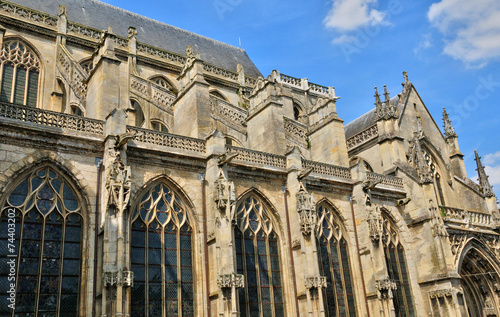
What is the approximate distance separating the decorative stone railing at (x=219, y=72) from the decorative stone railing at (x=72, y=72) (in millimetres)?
7316

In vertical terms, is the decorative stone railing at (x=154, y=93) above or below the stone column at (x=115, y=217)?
above

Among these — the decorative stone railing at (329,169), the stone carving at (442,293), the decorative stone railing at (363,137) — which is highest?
the decorative stone railing at (363,137)

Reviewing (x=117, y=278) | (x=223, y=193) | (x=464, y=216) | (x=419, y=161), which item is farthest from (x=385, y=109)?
(x=117, y=278)

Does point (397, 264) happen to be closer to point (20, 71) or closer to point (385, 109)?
point (385, 109)

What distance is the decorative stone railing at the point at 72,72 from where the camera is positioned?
1638cm

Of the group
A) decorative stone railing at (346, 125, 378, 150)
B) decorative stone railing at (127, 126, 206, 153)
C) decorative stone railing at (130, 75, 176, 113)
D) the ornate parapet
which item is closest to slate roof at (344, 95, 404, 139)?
decorative stone railing at (346, 125, 378, 150)

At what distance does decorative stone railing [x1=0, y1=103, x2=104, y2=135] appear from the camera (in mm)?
11742

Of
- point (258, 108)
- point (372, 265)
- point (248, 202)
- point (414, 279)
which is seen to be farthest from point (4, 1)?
point (414, 279)

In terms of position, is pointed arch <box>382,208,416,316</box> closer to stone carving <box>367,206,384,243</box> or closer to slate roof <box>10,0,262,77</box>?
stone carving <box>367,206,384,243</box>

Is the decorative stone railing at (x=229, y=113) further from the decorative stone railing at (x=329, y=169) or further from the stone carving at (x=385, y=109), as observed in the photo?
the stone carving at (x=385, y=109)

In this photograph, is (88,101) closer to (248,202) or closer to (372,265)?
(248,202)

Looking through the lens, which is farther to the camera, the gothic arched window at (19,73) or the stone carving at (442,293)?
the gothic arched window at (19,73)

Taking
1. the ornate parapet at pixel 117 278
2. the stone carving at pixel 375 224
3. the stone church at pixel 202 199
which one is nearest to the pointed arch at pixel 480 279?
the stone church at pixel 202 199

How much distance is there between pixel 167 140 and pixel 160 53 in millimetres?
10185
